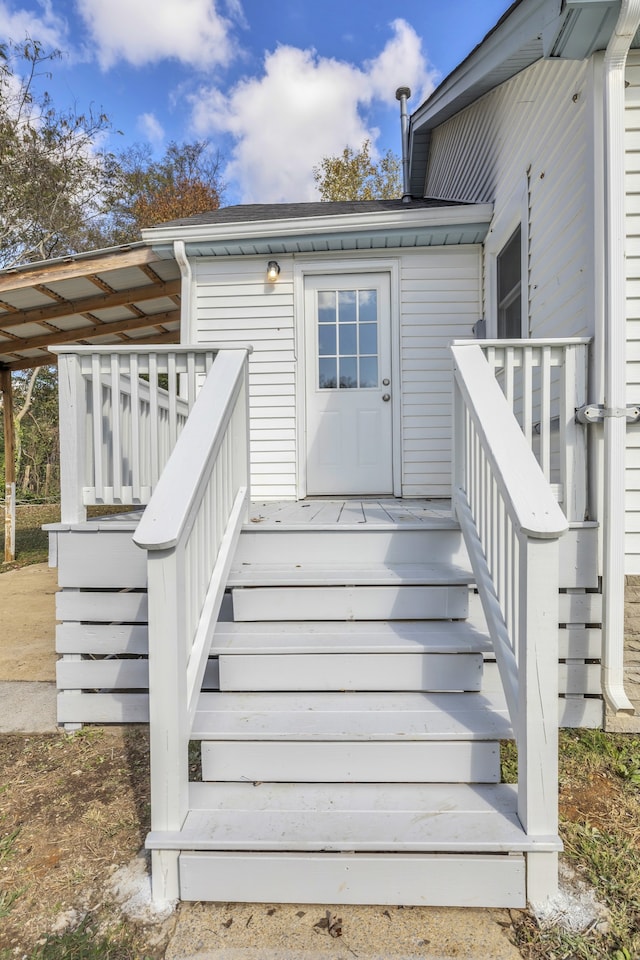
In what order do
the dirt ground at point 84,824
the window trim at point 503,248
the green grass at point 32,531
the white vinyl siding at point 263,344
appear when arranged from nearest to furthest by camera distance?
the dirt ground at point 84,824 < the window trim at point 503,248 < the white vinyl siding at point 263,344 < the green grass at point 32,531

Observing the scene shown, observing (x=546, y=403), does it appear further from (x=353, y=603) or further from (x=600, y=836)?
(x=600, y=836)

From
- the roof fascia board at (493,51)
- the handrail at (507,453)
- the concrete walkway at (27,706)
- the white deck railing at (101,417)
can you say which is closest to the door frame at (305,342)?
the roof fascia board at (493,51)

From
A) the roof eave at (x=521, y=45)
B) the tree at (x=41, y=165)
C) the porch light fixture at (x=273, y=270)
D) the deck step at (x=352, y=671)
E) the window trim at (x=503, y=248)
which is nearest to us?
the deck step at (x=352, y=671)

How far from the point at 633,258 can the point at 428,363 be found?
2.05m

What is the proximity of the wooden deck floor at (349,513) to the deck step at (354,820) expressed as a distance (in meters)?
1.19

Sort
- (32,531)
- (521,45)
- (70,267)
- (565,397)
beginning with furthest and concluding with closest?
(32,531) < (70,267) < (521,45) < (565,397)

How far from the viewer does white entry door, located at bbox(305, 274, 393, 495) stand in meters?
4.45

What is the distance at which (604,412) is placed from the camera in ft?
7.75

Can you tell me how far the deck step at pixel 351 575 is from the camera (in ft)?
7.77

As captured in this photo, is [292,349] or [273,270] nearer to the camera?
[273,270]

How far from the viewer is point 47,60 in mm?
10750

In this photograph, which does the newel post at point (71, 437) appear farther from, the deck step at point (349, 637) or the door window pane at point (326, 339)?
the door window pane at point (326, 339)

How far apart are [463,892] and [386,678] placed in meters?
0.72

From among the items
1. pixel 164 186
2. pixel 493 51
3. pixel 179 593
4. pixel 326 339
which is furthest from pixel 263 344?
pixel 164 186
